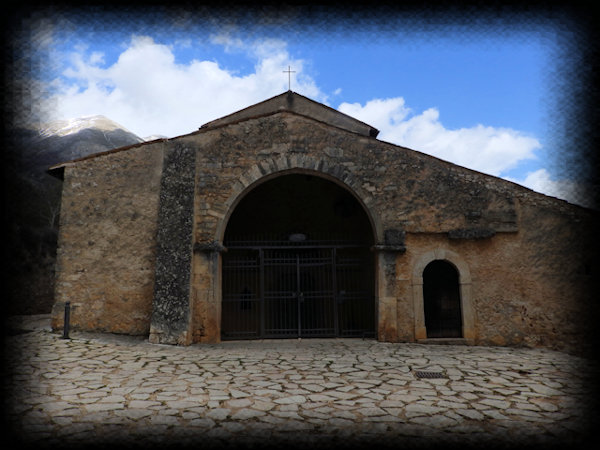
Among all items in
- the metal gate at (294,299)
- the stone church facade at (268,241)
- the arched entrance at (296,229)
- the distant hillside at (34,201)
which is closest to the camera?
the distant hillside at (34,201)

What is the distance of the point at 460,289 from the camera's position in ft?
26.4

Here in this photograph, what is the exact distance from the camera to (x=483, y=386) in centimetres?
484

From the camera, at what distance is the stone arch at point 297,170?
827 centimetres

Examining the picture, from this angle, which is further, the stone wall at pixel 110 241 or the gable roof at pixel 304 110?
the gable roof at pixel 304 110

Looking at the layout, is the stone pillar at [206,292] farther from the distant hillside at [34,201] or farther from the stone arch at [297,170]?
the distant hillside at [34,201]

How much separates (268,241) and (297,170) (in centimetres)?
170

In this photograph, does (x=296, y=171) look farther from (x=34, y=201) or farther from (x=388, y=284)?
(x=34, y=201)

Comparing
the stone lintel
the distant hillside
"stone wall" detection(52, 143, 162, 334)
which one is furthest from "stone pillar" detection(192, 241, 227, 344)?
the distant hillside

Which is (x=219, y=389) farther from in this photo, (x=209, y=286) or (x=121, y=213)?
(x=121, y=213)

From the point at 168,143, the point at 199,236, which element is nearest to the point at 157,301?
the point at 199,236

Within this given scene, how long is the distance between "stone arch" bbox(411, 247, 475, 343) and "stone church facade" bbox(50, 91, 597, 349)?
0.03 m

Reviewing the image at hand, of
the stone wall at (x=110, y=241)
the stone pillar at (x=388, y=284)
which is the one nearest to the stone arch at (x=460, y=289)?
the stone pillar at (x=388, y=284)

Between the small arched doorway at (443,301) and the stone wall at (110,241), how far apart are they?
22.4 ft

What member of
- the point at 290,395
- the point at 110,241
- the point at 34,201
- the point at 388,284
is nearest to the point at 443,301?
the point at 388,284
